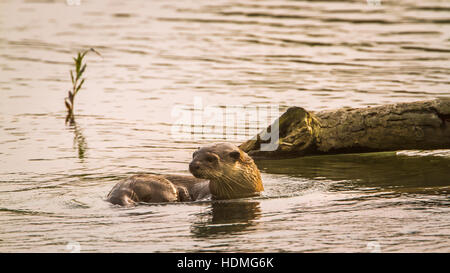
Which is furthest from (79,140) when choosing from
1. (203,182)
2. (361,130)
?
(361,130)

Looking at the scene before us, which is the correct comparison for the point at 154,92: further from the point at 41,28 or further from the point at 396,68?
the point at 41,28

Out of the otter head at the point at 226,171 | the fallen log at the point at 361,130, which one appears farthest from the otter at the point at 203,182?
the fallen log at the point at 361,130

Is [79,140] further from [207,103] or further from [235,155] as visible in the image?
[235,155]

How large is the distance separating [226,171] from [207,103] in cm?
563

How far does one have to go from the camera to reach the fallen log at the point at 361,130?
11328 millimetres

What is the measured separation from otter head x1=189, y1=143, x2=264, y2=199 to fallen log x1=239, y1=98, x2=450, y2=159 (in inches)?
83.8

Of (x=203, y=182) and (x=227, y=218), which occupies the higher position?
(x=203, y=182)

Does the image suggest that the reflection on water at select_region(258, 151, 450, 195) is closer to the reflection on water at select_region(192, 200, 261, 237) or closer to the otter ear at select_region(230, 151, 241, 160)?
the otter ear at select_region(230, 151, 241, 160)

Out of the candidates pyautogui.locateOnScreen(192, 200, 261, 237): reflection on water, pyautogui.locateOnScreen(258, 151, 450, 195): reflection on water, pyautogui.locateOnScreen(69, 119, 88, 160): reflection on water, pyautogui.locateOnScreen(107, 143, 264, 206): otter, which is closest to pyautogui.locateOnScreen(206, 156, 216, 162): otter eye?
pyautogui.locateOnScreen(107, 143, 264, 206): otter

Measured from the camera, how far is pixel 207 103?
1508cm

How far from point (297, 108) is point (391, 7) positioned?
1448 cm

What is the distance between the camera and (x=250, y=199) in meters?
9.56

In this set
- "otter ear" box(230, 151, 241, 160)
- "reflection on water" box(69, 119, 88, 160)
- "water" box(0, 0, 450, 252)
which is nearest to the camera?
"water" box(0, 0, 450, 252)

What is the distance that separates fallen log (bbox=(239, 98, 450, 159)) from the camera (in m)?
11.3
